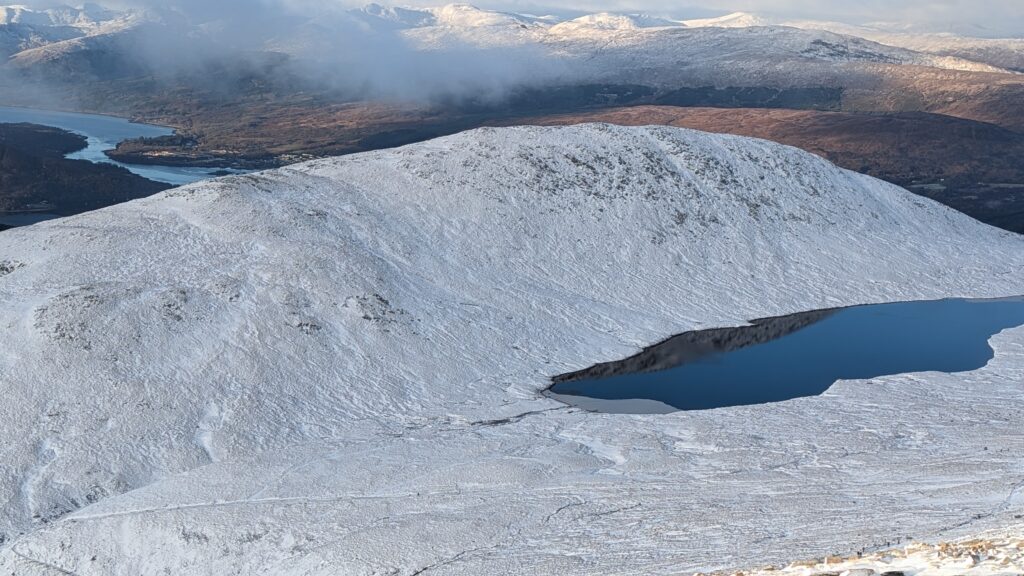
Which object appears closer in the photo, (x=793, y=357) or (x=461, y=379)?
(x=461, y=379)

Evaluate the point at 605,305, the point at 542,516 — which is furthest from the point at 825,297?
the point at 542,516

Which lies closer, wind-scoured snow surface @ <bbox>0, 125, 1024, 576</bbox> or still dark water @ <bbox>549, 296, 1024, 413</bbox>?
wind-scoured snow surface @ <bbox>0, 125, 1024, 576</bbox>

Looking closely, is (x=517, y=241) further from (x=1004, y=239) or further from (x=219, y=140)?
(x=219, y=140)

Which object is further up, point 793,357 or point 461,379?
point 461,379

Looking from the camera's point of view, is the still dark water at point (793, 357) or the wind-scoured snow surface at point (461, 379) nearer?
the wind-scoured snow surface at point (461, 379)
